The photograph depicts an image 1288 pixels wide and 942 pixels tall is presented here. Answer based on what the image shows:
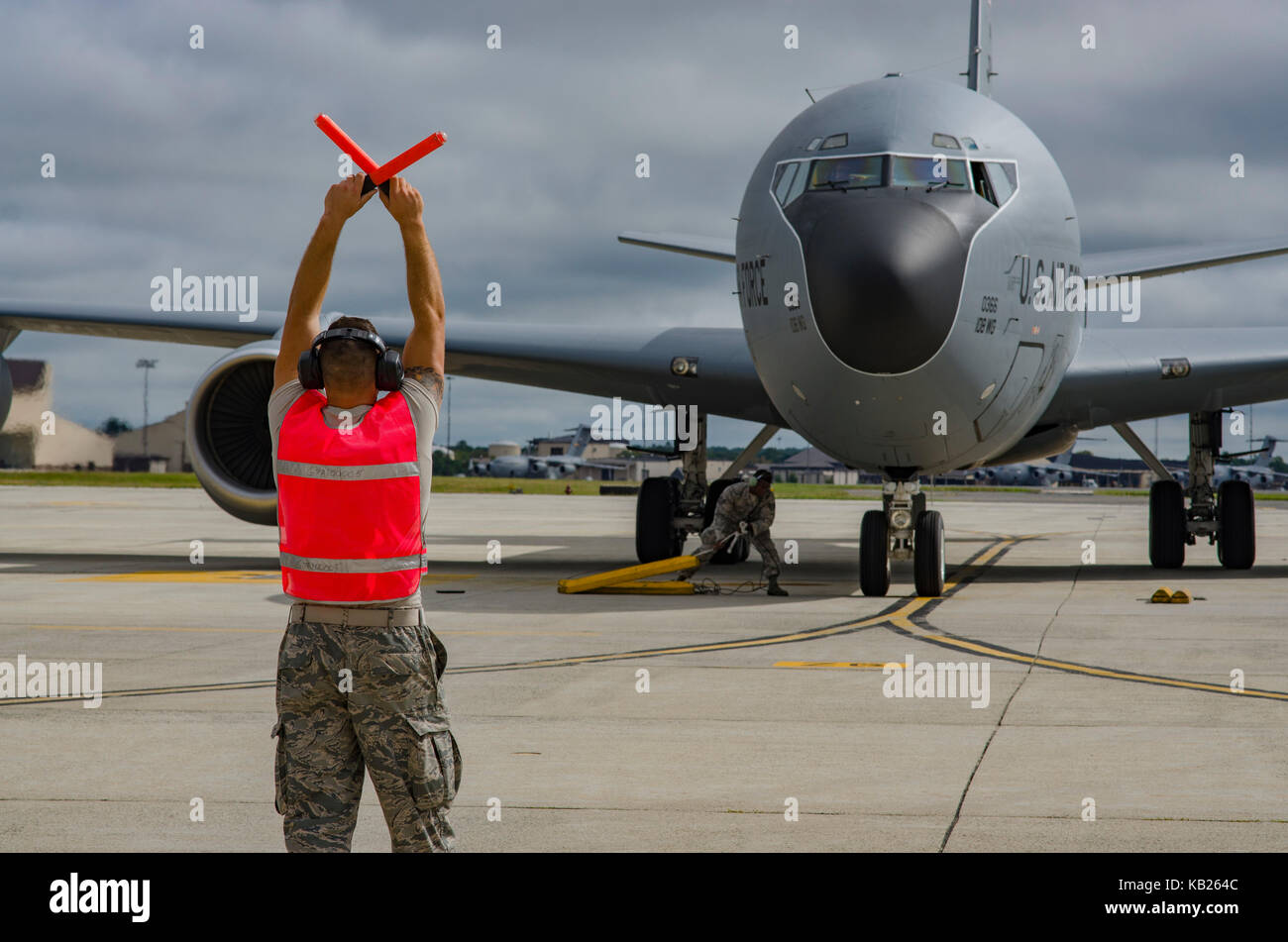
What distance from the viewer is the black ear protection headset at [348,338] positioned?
13.3 ft

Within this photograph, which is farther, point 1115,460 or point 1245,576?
point 1115,460

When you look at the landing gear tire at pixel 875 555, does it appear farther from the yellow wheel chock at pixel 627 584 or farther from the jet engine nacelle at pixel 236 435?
the jet engine nacelle at pixel 236 435

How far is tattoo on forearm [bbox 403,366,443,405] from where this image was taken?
4246 mm

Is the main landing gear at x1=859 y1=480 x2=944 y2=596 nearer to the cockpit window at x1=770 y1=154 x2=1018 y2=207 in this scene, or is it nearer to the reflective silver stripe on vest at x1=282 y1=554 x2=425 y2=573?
the cockpit window at x1=770 y1=154 x2=1018 y2=207

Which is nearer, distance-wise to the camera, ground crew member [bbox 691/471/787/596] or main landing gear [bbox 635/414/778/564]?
ground crew member [bbox 691/471/787/596]

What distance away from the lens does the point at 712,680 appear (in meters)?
8.81

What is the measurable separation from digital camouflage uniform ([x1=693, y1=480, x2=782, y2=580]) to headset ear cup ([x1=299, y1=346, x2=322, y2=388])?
37.2 feet

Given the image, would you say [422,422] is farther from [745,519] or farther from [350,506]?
A: [745,519]

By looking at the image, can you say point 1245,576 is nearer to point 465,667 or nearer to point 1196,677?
point 1196,677

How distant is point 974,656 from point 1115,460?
171086mm

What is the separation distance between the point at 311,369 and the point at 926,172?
941 cm

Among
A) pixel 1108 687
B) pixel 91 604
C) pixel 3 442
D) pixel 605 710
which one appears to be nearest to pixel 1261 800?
pixel 1108 687

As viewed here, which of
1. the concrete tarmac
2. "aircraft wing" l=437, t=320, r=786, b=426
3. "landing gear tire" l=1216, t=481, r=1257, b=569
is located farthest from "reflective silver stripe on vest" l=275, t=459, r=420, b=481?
"landing gear tire" l=1216, t=481, r=1257, b=569

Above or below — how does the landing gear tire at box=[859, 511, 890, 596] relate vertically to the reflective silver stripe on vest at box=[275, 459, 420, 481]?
below
